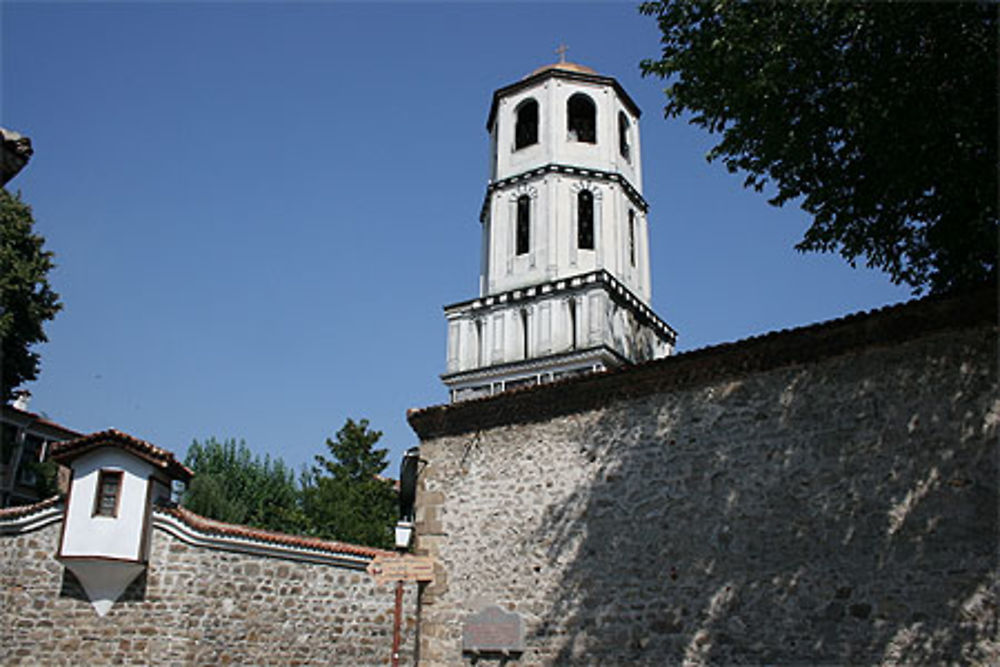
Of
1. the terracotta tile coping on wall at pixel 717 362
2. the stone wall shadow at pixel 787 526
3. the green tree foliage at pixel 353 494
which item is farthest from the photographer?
the green tree foliage at pixel 353 494

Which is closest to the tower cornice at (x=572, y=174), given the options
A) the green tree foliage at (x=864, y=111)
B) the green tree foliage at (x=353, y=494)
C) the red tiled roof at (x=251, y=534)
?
the green tree foliage at (x=353, y=494)

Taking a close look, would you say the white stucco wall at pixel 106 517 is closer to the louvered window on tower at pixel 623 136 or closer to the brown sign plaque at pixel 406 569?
the brown sign plaque at pixel 406 569

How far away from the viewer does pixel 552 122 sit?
27031 mm

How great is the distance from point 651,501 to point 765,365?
193 cm

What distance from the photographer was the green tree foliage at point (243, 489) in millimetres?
24391

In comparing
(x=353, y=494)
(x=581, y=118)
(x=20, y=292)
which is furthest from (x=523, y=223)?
(x=20, y=292)

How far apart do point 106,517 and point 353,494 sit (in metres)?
13.0

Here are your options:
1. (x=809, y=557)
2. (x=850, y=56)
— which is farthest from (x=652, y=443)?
(x=850, y=56)

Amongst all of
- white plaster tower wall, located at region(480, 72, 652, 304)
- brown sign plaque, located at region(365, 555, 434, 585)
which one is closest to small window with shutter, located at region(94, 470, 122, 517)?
brown sign plaque, located at region(365, 555, 434, 585)

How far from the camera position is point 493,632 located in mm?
9383

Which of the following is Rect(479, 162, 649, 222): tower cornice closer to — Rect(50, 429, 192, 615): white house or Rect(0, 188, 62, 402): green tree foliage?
Rect(0, 188, 62, 402): green tree foliage

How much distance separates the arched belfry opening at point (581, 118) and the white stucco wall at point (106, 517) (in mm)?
19209

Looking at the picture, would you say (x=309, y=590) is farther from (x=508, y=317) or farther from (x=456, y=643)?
(x=508, y=317)

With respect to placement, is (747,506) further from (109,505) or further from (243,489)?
(243,489)
